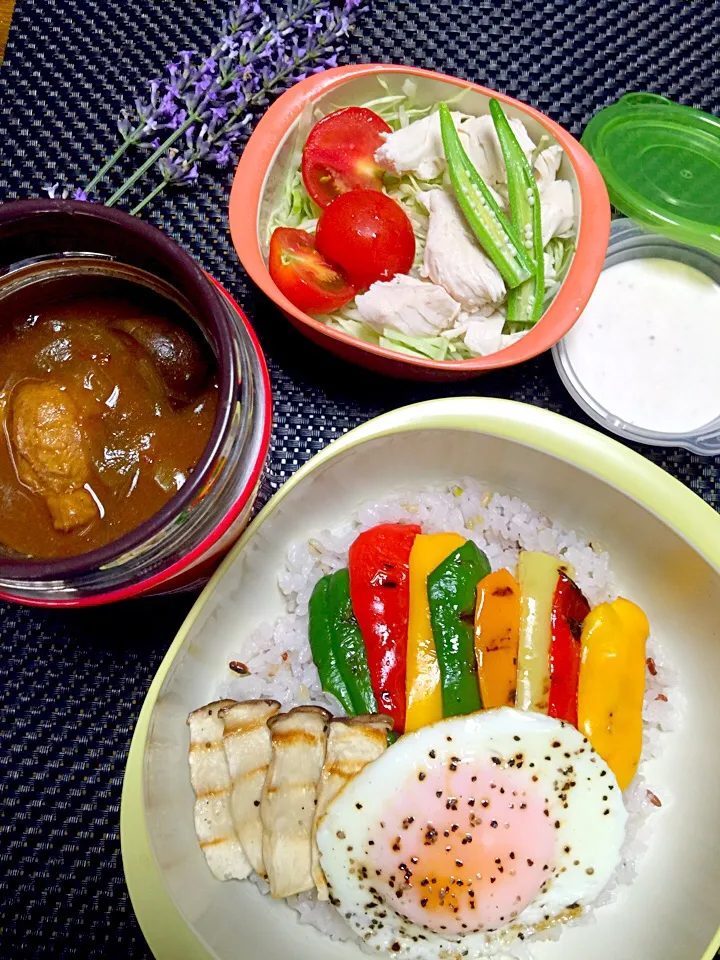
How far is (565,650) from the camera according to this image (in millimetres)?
1237

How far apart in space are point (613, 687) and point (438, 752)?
0.32m

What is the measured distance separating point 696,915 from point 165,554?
3.40ft

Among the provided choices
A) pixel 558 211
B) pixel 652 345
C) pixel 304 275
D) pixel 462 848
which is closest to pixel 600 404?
pixel 652 345

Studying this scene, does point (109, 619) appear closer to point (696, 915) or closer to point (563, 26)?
point (696, 915)

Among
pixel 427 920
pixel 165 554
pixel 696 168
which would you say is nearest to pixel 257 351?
pixel 165 554

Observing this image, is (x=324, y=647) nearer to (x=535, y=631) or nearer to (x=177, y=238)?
(x=535, y=631)

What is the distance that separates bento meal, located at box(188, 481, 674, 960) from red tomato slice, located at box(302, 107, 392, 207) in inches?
26.1

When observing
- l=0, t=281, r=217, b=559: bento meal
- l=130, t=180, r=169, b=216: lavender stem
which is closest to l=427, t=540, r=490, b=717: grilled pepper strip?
l=0, t=281, r=217, b=559: bento meal

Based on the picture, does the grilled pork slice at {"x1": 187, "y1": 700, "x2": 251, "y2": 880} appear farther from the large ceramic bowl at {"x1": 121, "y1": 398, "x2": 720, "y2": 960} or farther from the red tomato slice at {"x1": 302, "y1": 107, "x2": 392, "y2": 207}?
the red tomato slice at {"x1": 302, "y1": 107, "x2": 392, "y2": 207}

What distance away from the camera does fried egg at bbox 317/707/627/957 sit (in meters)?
1.16

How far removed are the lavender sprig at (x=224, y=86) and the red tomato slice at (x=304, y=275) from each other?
0.27 metres

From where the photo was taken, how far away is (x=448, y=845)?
116 cm

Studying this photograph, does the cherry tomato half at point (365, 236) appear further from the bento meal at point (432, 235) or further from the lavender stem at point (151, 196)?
the lavender stem at point (151, 196)

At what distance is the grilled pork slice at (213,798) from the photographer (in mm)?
1255
